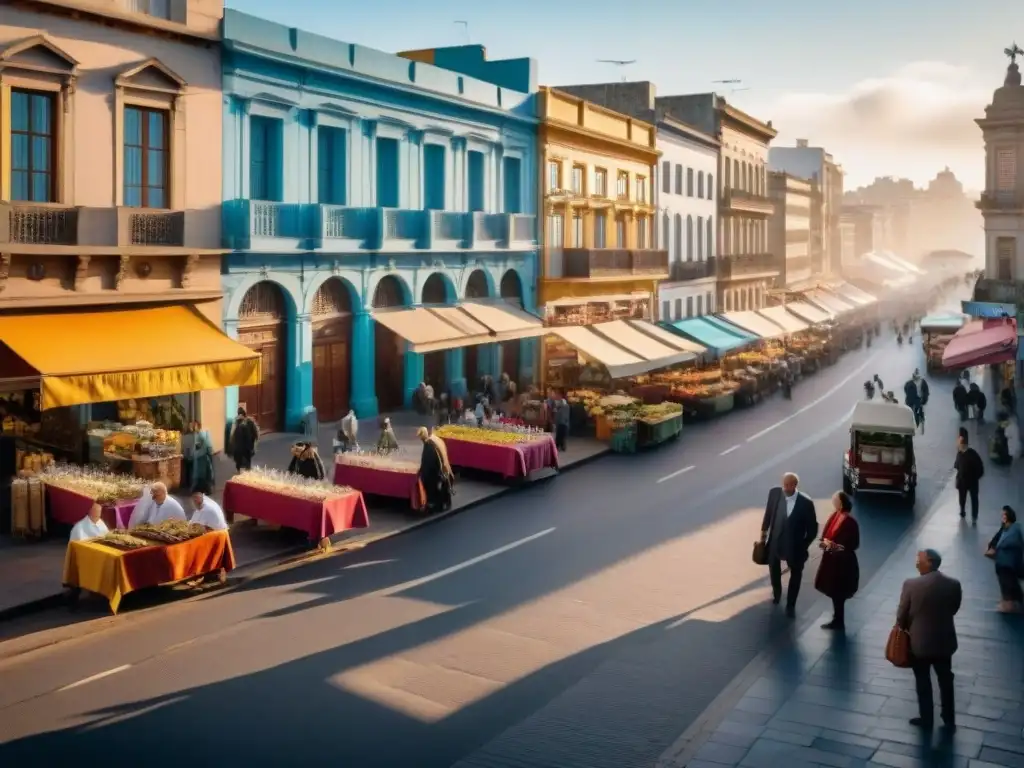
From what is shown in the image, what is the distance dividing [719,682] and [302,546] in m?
8.27

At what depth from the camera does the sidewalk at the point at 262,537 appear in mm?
15672

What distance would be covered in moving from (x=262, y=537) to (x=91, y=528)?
3.90 m

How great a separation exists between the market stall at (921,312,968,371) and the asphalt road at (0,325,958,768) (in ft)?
114

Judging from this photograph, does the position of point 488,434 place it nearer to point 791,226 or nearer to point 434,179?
point 434,179

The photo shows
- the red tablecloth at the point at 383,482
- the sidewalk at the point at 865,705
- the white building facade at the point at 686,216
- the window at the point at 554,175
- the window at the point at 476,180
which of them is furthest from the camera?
the white building facade at the point at 686,216

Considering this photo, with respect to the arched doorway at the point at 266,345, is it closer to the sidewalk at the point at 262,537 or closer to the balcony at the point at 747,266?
the sidewalk at the point at 262,537

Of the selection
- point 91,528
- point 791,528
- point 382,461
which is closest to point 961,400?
point 382,461

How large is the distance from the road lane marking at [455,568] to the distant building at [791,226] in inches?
2519

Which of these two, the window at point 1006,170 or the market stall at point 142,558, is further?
the window at point 1006,170

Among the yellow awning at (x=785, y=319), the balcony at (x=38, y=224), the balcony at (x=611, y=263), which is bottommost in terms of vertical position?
the yellow awning at (x=785, y=319)

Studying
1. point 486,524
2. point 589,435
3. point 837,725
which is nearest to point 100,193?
point 486,524

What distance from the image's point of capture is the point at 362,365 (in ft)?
104

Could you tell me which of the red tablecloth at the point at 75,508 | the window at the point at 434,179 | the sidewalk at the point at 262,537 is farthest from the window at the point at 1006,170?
the red tablecloth at the point at 75,508

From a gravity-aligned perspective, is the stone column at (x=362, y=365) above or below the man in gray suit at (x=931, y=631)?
above
